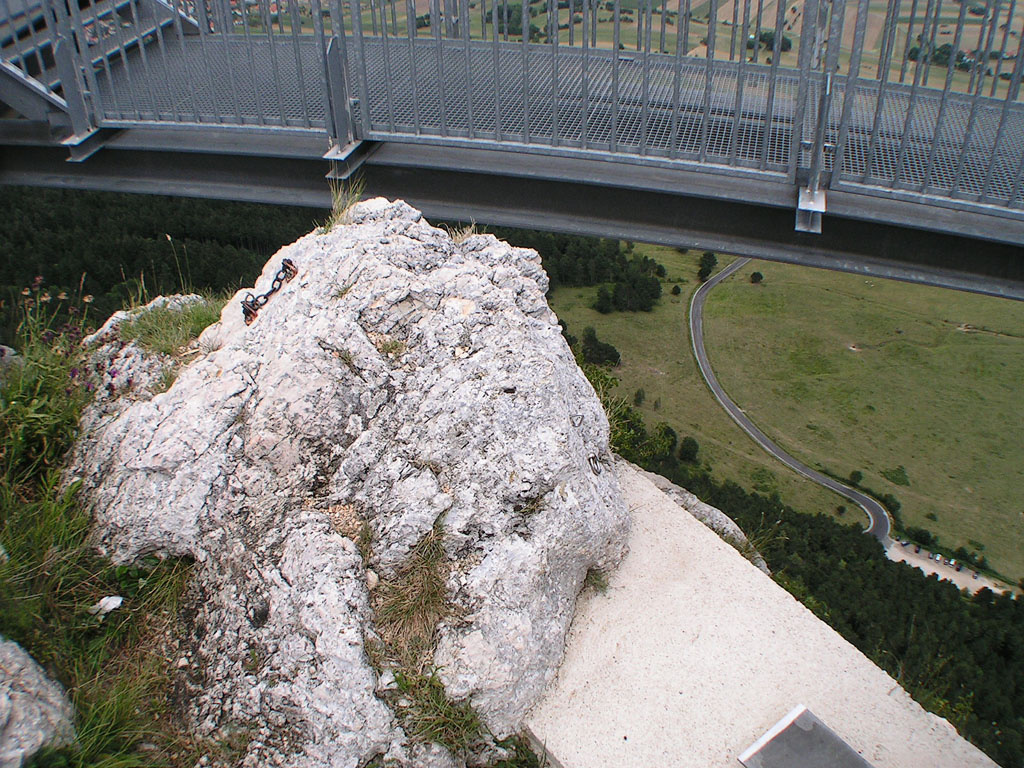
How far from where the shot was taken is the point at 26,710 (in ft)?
12.9

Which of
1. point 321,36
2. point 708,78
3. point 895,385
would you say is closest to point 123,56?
point 321,36

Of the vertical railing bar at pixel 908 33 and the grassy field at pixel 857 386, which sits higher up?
the vertical railing bar at pixel 908 33

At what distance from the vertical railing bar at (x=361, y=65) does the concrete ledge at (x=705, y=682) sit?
6247 mm

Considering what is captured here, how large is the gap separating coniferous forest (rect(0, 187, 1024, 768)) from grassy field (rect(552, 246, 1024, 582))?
9.01ft

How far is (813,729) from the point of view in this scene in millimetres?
4766

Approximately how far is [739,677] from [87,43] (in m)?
10.4

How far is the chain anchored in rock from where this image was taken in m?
6.27

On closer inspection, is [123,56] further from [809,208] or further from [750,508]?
[750,508]

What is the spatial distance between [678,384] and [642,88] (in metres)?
18.1

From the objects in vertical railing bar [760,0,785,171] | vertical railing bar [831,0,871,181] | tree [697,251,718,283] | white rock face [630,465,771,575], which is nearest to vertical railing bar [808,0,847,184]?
vertical railing bar [831,0,871,181]

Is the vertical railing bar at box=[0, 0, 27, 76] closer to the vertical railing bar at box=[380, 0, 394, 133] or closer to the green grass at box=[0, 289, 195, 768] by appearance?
the vertical railing bar at box=[380, 0, 394, 133]

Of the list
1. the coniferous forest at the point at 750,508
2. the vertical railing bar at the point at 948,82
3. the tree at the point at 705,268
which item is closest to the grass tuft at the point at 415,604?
the coniferous forest at the point at 750,508

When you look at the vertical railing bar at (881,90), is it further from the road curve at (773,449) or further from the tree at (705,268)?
the tree at (705,268)

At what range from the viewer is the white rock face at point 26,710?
377cm
